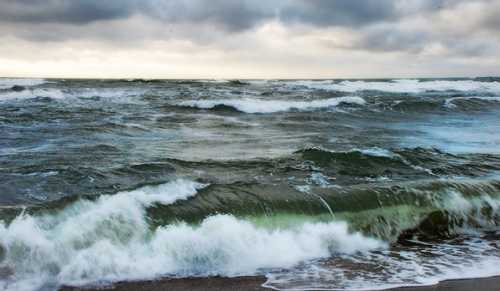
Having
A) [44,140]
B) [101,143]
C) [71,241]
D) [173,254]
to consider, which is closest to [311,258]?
[173,254]

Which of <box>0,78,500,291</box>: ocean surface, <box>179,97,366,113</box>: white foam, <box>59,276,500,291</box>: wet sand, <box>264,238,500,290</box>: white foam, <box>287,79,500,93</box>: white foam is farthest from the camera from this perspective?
<box>287,79,500,93</box>: white foam

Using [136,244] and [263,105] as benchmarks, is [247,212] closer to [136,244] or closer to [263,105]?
[136,244]

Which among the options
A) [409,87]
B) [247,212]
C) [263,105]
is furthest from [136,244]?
[409,87]

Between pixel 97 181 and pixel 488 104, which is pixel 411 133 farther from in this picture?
pixel 488 104

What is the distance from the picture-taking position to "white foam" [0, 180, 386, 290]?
13.9ft

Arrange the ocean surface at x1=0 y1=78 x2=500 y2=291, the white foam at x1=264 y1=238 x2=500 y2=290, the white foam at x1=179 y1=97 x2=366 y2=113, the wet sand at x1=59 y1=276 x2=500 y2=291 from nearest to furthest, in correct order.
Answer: the wet sand at x1=59 y1=276 x2=500 y2=291 → the white foam at x1=264 y1=238 x2=500 y2=290 → the ocean surface at x1=0 y1=78 x2=500 y2=291 → the white foam at x1=179 y1=97 x2=366 y2=113

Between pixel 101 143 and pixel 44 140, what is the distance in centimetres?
153

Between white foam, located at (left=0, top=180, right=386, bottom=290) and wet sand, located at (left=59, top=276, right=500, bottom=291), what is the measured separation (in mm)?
147

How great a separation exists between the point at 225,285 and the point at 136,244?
1.10 metres

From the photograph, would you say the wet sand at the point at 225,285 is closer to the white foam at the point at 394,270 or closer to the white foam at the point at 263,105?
the white foam at the point at 394,270

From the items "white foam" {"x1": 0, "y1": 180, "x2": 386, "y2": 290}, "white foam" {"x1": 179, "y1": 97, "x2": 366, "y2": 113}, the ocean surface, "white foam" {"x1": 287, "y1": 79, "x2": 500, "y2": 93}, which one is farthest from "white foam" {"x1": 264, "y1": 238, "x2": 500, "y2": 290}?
"white foam" {"x1": 287, "y1": 79, "x2": 500, "y2": 93}

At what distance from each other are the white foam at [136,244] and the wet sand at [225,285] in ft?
0.48

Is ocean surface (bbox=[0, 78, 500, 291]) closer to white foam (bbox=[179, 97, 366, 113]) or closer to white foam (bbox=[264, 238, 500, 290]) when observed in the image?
white foam (bbox=[264, 238, 500, 290])

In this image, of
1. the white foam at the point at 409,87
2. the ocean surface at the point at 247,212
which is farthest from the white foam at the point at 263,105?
the white foam at the point at 409,87
